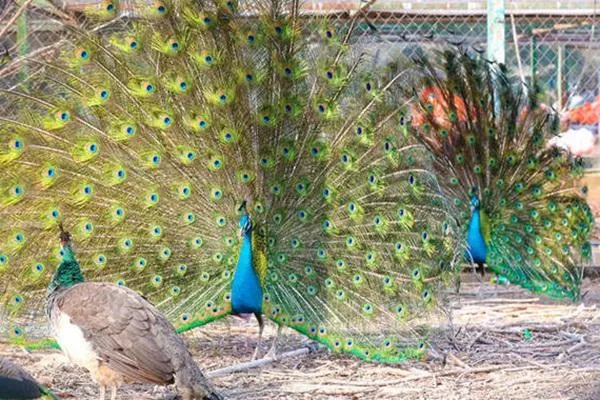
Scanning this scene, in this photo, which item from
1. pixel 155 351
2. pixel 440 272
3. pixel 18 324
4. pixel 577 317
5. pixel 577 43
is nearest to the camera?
pixel 155 351

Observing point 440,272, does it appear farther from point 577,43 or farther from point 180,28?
point 577,43

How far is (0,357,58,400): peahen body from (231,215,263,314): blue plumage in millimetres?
2791

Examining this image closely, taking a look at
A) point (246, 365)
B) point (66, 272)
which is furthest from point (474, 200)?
point (66, 272)

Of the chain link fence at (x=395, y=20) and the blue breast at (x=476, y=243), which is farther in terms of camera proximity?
the blue breast at (x=476, y=243)

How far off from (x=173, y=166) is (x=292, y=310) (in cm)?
100

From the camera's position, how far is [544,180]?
9.99 m

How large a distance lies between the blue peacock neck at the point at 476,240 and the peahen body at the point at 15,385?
5684 millimetres

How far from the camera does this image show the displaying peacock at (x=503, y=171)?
384 inches

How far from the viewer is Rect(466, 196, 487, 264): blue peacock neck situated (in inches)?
380

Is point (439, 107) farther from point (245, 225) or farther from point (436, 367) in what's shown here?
point (245, 225)

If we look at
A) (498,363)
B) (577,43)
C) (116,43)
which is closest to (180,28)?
(116,43)

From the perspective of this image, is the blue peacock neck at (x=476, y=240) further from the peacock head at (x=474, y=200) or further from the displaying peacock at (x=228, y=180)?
the displaying peacock at (x=228, y=180)

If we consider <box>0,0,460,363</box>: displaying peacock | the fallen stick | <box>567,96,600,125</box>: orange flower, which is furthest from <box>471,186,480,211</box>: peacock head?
<box>567,96,600,125</box>: orange flower

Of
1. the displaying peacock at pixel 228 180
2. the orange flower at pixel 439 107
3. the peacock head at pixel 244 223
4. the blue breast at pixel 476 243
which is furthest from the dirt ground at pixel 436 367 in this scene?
the orange flower at pixel 439 107
